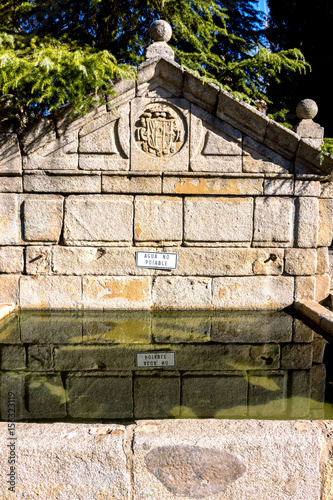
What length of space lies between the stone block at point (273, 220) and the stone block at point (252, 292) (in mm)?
492

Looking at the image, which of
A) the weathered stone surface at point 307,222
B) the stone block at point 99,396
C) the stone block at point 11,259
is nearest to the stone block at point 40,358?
the stone block at point 99,396

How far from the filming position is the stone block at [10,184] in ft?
14.0

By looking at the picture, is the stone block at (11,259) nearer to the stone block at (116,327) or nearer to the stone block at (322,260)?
the stone block at (116,327)

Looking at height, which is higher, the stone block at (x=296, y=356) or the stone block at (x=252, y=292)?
the stone block at (x=252, y=292)

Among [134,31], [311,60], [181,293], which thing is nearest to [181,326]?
[181,293]

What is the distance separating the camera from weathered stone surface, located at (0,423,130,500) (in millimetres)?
1594

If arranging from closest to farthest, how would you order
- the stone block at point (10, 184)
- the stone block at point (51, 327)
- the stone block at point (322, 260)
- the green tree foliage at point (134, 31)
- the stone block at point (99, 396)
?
1. the stone block at point (99, 396)
2. the stone block at point (51, 327)
3. the stone block at point (10, 184)
4. the stone block at point (322, 260)
5. the green tree foliage at point (134, 31)

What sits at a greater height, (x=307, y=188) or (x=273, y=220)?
(x=307, y=188)

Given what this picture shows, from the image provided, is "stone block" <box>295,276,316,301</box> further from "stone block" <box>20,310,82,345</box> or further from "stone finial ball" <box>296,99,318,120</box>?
"stone block" <box>20,310,82,345</box>

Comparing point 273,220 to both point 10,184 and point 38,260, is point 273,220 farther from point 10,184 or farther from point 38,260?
point 10,184

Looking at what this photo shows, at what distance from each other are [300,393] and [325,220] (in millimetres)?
2686

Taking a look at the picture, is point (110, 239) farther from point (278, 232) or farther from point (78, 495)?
point (78, 495)

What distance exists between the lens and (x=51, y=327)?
3.76m

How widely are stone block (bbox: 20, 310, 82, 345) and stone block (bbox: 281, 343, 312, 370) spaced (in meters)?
1.84
